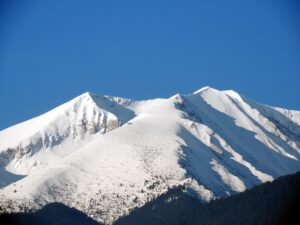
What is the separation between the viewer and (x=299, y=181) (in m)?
199

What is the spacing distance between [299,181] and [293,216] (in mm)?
6949

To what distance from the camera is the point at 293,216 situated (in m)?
199
